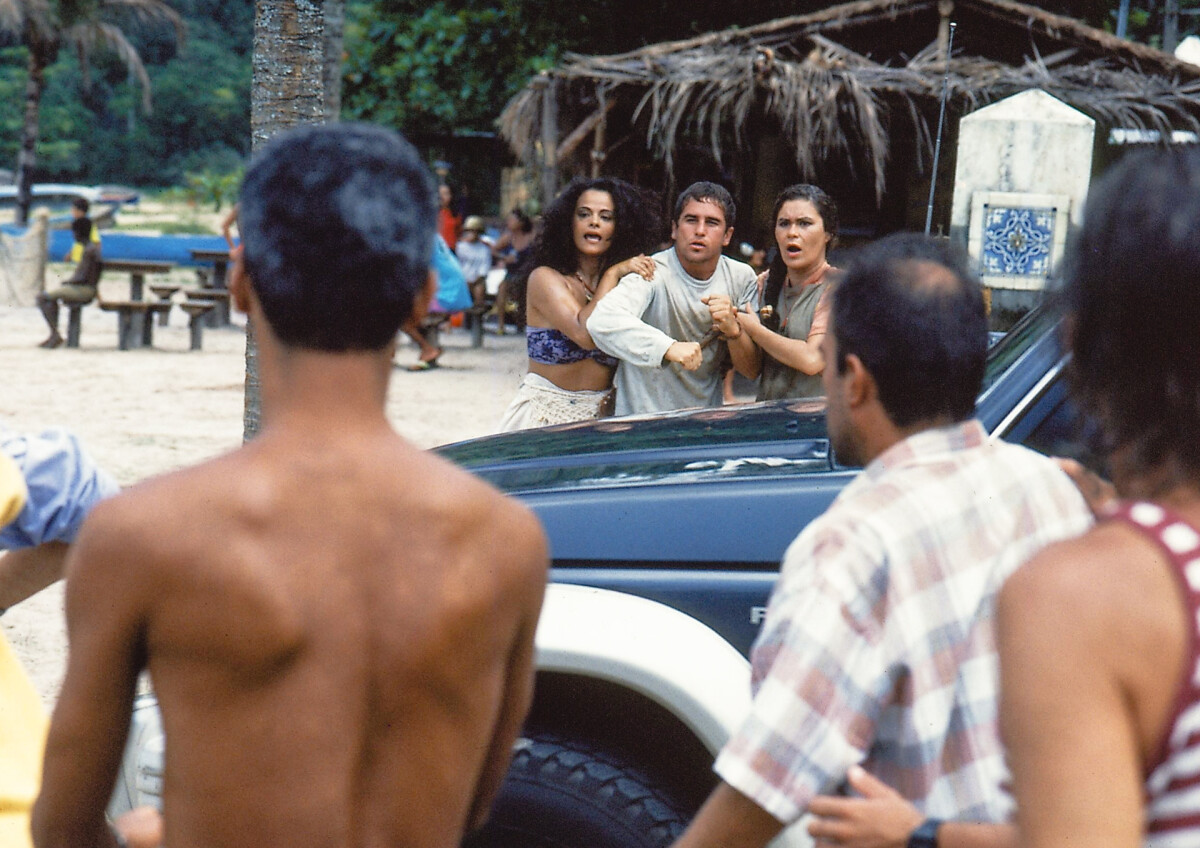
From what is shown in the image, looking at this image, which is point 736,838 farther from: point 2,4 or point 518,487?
point 2,4

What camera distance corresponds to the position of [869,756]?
6.10 ft

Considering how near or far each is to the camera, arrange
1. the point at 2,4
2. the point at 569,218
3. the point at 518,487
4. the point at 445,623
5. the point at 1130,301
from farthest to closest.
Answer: the point at 2,4 < the point at 569,218 < the point at 518,487 < the point at 445,623 < the point at 1130,301

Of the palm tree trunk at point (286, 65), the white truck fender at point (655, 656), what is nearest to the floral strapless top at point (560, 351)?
the palm tree trunk at point (286, 65)

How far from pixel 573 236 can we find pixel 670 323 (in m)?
0.62

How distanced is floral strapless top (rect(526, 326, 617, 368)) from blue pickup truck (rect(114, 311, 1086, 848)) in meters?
2.40

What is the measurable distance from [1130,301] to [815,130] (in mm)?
10157

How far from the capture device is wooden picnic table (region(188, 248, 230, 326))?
17234 mm

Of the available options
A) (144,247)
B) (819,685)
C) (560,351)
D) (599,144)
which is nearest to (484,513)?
Answer: (819,685)

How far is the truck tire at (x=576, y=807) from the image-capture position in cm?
261

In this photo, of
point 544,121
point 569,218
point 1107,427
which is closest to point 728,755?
point 1107,427

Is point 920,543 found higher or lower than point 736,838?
higher

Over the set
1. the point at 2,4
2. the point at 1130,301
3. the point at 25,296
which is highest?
the point at 2,4

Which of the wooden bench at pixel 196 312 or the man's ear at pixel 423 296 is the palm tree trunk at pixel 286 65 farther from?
the wooden bench at pixel 196 312

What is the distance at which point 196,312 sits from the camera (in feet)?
50.7
